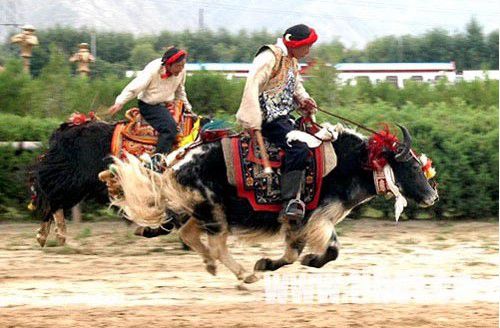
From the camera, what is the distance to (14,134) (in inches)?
513

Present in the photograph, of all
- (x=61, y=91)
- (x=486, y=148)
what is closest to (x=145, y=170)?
(x=486, y=148)

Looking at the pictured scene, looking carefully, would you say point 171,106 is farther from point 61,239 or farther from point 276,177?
point 276,177

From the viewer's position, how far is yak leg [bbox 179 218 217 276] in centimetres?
861

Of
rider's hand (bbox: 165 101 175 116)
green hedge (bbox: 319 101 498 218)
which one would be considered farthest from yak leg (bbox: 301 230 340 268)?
green hedge (bbox: 319 101 498 218)

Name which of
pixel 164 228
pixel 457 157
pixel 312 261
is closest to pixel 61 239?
pixel 164 228

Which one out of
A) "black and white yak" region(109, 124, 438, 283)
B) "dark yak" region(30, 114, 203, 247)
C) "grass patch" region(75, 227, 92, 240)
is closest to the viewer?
"black and white yak" region(109, 124, 438, 283)

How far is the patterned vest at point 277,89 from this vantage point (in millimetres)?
8219

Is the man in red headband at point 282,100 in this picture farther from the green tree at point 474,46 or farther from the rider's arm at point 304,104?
the green tree at point 474,46

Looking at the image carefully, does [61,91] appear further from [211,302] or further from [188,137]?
[211,302]

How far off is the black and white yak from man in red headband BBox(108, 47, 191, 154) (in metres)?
1.75

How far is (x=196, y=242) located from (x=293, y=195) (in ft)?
3.33

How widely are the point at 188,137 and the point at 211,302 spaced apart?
2852 millimetres

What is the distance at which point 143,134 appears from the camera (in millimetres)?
10461

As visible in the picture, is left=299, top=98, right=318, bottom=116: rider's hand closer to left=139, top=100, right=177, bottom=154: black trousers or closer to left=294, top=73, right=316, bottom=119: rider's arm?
left=294, top=73, right=316, bottom=119: rider's arm
